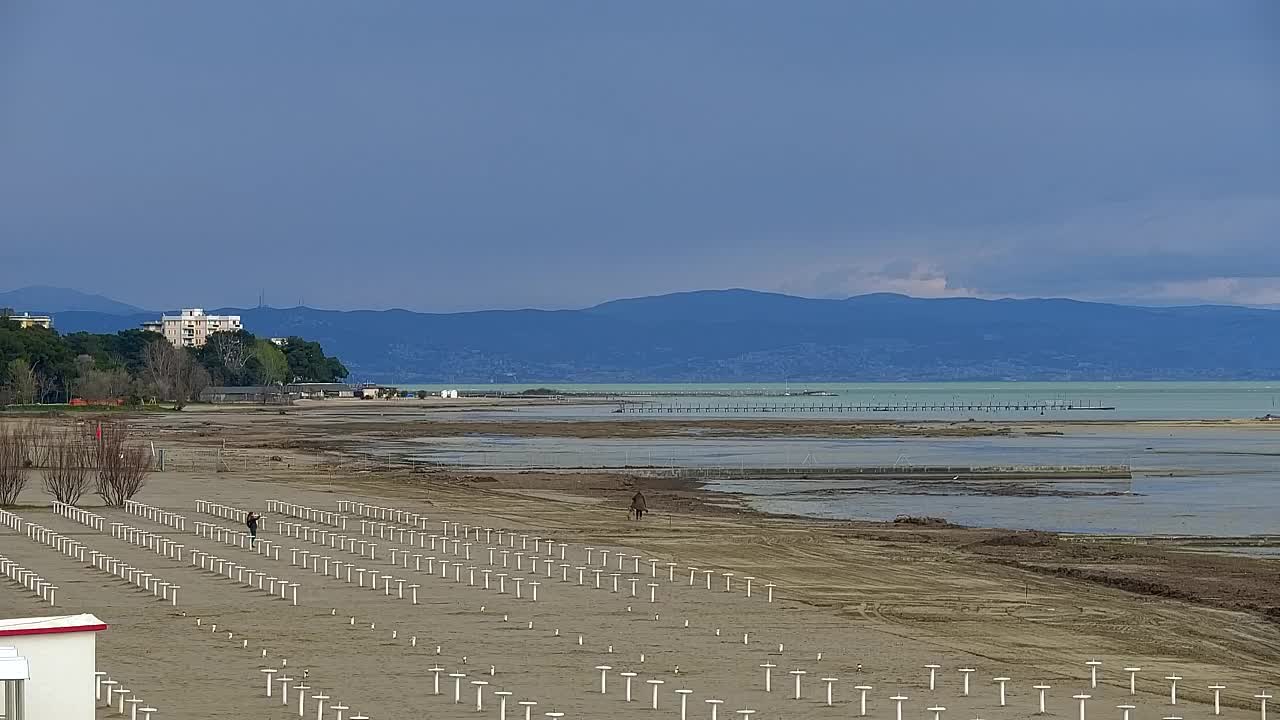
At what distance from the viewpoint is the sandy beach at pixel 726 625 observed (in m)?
22.0

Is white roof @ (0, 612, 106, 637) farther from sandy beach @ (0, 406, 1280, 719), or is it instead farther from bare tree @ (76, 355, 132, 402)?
bare tree @ (76, 355, 132, 402)

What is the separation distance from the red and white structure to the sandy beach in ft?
17.9

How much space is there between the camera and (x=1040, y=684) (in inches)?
899

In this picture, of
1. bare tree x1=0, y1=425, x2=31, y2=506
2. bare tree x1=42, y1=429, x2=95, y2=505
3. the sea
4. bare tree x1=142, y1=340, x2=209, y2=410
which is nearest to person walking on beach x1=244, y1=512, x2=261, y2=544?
bare tree x1=42, y1=429, x2=95, y2=505

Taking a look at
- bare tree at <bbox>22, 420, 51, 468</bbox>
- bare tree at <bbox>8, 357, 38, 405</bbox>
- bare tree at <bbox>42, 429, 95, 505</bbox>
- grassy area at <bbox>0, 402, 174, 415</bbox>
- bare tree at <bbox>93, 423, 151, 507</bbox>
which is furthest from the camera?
bare tree at <bbox>8, 357, 38, 405</bbox>

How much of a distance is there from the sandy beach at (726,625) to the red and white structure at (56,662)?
5.45 metres

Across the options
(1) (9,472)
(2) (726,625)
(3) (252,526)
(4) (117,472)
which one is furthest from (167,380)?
(2) (726,625)

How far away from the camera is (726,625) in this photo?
92.2 ft

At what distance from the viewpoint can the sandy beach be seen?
2200cm

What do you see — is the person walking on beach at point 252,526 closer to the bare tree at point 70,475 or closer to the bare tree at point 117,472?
the bare tree at point 117,472

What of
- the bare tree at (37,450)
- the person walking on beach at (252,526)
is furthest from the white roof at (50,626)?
the bare tree at (37,450)

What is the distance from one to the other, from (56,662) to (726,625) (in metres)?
15.0

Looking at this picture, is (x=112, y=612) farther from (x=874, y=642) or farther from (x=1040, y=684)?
(x=1040, y=684)

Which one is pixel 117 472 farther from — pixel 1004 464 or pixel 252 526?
pixel 1004 464
